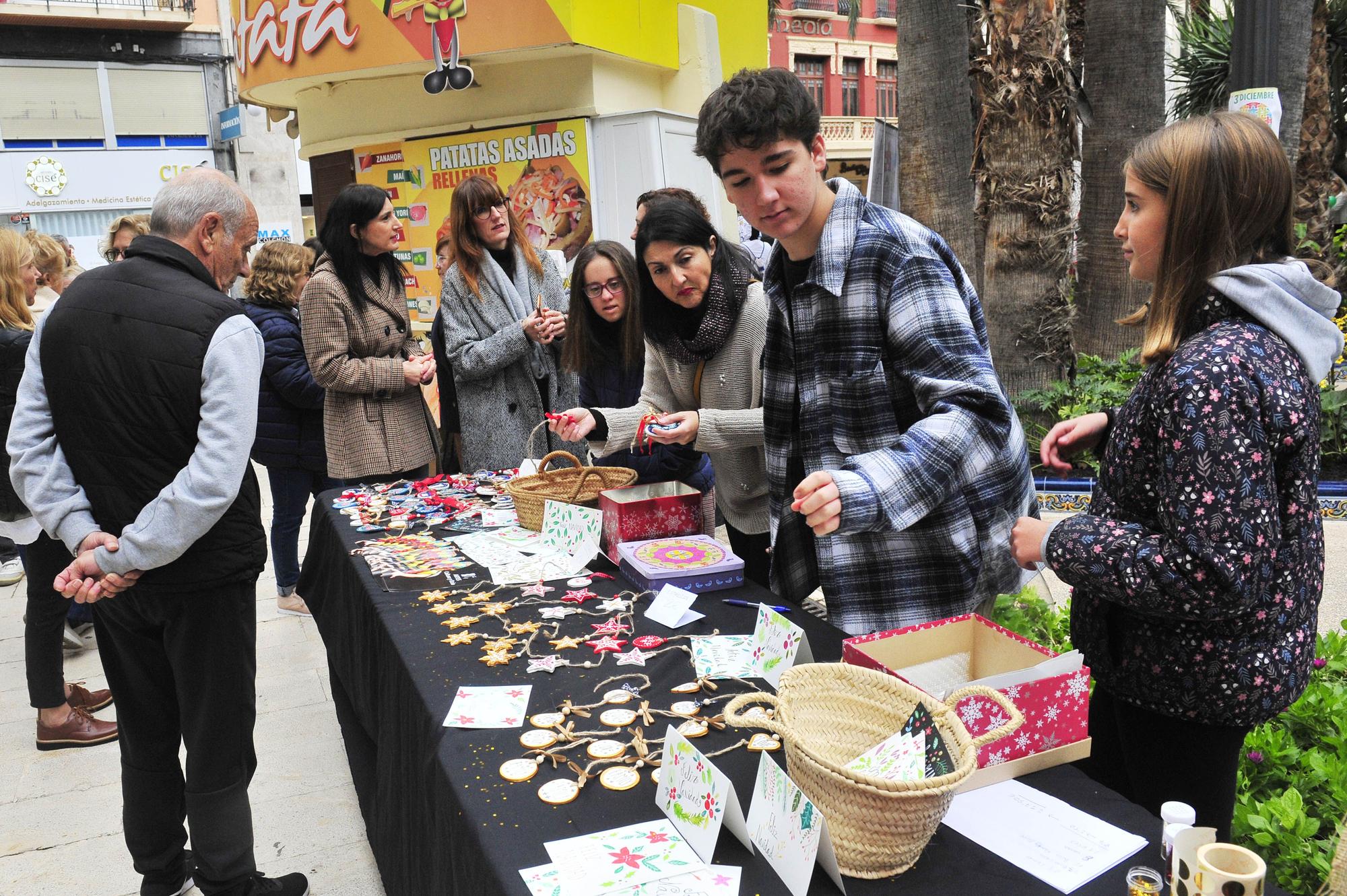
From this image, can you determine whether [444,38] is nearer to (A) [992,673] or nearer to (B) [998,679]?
(A) [992,673]

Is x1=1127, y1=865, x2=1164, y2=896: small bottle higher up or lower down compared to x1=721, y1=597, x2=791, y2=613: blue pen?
lower down

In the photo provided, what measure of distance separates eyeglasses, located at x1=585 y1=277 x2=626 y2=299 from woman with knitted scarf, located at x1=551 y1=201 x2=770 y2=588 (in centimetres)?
45

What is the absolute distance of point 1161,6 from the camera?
5832 millimetres

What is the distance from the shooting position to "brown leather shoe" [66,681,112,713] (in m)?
3.66

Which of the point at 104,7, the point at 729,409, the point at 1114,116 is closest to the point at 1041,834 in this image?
the point at 729,409

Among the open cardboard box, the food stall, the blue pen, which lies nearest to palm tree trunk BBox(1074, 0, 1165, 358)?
the food stall

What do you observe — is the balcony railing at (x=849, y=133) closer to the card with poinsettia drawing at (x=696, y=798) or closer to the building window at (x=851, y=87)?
the building window at (x=851, y=87)

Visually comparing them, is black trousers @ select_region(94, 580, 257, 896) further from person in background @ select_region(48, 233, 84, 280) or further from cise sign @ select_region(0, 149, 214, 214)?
cise sign @ select_region(0, 149, 214, 214)

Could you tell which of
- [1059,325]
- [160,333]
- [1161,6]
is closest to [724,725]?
[160,333]

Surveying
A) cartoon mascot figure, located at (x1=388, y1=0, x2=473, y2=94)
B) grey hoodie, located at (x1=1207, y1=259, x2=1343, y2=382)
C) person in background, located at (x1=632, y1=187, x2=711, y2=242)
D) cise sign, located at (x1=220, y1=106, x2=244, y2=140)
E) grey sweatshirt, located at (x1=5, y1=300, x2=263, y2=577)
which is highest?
cise sign, located at (x1=220, y1=106, x2=244, y2=140)

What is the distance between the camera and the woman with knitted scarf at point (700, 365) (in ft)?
8.13

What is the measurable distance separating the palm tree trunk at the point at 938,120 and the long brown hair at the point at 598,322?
329cm

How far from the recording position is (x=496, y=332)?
3.82 m

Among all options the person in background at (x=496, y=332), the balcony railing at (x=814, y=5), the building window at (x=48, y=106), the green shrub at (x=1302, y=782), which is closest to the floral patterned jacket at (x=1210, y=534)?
the green shrub at (x=1302, y=782)
